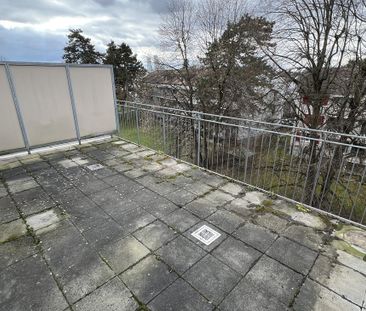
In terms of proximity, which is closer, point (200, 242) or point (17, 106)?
point (200, 242)

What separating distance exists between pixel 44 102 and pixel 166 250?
4.22m

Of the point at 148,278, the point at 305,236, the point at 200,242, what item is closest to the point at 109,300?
the point at 148,278

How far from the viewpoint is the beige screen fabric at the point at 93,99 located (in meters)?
5.09

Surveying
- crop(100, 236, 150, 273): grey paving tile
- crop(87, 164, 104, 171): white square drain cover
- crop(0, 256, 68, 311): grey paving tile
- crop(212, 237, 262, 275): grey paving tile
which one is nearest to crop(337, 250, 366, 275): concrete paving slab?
crop(212, 237, 262, 275): grey paving tile

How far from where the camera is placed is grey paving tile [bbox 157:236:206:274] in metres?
2.03

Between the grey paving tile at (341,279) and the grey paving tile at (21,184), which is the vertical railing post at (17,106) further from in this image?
the grey paving tile at (341,279)

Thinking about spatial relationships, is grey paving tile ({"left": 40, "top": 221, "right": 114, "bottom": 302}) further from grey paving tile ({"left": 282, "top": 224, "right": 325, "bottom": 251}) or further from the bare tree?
the bare tree

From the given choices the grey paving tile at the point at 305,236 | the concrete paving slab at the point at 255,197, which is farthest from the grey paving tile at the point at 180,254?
the concrete paving slab at the point at 255,197

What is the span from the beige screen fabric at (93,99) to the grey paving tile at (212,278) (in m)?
4.58

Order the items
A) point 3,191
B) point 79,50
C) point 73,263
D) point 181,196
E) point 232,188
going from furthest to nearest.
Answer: point 79,50 < point 232,188 < point 3,191 < point 181,196 < point 73,263

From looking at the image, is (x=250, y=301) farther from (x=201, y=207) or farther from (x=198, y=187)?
(x=198, y=187)

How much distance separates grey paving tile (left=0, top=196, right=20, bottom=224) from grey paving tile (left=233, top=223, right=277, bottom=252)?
2.69 m

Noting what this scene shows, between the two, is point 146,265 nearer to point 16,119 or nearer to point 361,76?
point 16,119

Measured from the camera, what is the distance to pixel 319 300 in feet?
5.65
